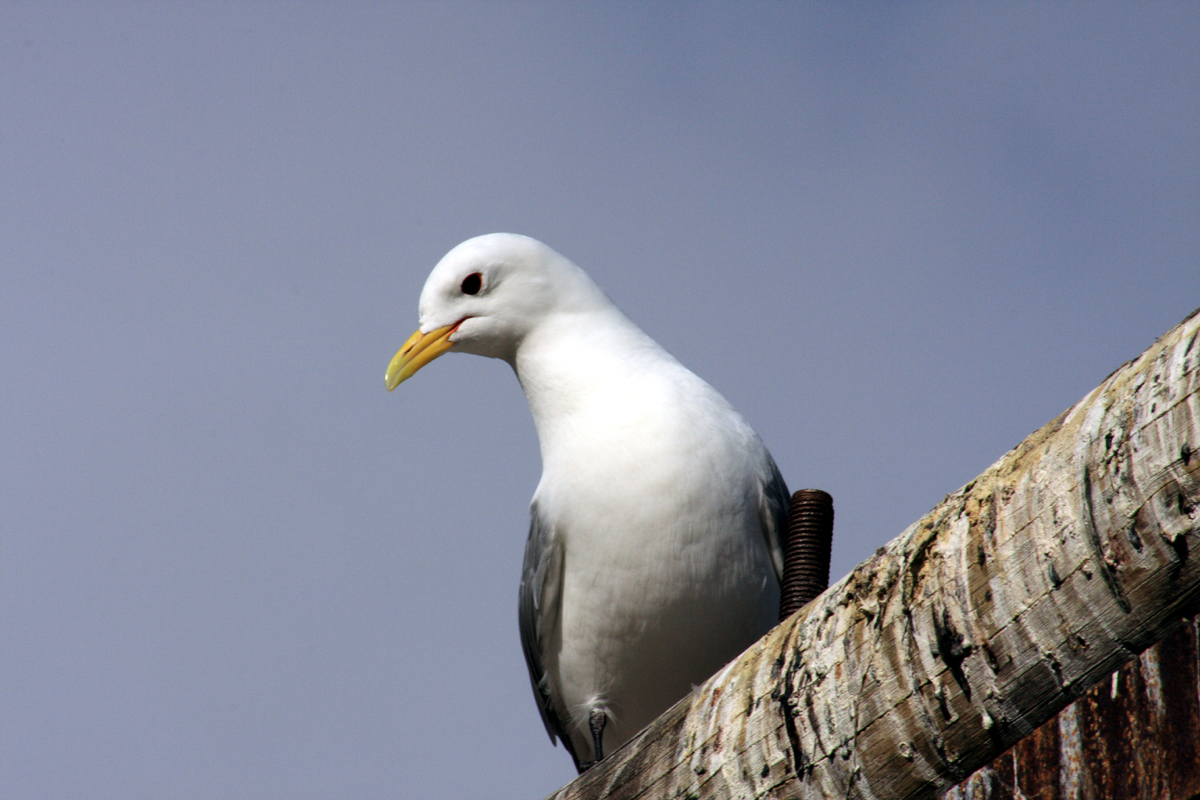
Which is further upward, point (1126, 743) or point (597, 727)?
point (597, 727)

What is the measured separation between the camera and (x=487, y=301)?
5.70m

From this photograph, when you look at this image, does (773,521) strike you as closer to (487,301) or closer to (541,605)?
(541,605)

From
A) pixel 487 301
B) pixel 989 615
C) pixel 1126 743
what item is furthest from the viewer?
pixel 487 301

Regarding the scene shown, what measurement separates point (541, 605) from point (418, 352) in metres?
1.43

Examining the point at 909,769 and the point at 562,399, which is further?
the point at 562,399

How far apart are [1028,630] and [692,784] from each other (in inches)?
40.6

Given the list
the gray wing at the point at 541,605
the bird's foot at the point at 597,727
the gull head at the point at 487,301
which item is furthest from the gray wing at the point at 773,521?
the gull head at the point at 487,301

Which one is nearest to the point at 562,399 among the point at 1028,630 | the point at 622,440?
the point at 622,440

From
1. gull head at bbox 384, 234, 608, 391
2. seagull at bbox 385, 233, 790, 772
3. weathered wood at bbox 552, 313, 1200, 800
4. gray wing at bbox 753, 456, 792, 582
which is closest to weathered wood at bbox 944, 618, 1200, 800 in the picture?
weathered wood at bbox 552, 313, 1200, 800

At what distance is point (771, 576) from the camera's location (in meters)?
5.16

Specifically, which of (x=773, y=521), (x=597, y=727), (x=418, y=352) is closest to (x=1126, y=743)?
(x=773, y=521)

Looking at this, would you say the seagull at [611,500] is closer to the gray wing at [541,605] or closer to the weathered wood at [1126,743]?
the gray wing at [541,605]

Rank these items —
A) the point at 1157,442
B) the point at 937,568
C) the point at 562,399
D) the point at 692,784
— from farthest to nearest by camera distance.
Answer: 1. the point at 562,399
2. the point at 692,784
3. the point at 937,568
4. the point at 1157,442

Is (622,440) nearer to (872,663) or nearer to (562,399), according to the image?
(562,399)
